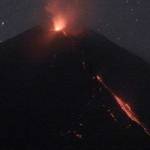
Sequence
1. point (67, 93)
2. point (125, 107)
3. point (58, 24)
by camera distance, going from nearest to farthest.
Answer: point (67, 93), point (125, 107), point (58, 24)

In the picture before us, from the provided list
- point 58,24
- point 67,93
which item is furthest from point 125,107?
point 58,24

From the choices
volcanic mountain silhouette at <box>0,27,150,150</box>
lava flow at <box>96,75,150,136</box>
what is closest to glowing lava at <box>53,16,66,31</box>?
volcanic mountain silhouette at <box>0,27,150,150</box>

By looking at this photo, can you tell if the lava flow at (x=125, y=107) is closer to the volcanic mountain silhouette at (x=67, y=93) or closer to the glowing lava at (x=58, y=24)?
the volcanic mountain silhouette at (x=67, y=93)

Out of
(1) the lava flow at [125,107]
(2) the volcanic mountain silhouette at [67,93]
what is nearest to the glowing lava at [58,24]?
(2) the volcanic mountain silhouette at [67,93]

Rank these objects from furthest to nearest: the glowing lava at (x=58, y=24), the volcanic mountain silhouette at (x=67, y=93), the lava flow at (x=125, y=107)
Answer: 1. the glowing lava at (x=58, y=24)
2. the lava flow at (x=125, y=107)
3. the volcanic mountain silhouette at (x=67, y=93)

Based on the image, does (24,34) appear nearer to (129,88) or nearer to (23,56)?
(23,56)

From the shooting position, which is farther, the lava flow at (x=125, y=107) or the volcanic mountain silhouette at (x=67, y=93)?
the lava flow at (x=125, y=107)

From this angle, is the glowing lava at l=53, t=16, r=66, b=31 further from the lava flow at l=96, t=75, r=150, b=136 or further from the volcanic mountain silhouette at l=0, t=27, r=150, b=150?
the lava flow at l=96, t=75, r=150, b=136

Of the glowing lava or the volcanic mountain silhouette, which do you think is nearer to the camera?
the volcanic mountain silhouette

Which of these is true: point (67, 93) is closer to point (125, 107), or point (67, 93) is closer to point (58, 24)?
→ point (125, 107)
